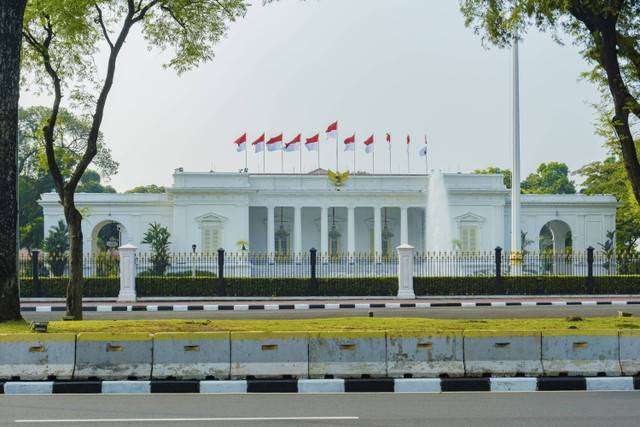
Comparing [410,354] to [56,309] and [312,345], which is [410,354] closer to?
[312,345]

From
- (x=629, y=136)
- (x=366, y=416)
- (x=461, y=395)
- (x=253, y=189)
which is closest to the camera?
(x=366, y=416)

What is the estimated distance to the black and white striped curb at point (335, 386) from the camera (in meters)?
9.22

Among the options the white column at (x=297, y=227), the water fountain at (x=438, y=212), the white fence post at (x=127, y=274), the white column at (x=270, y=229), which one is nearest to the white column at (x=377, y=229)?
the water fountain at (x=438, y=212)

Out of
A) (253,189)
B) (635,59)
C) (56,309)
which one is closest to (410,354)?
(635,59)

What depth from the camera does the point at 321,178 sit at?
1988 inches

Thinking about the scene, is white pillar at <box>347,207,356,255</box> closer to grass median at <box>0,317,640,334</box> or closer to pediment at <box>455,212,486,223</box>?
pediment at <box>455,212,486,223</box>

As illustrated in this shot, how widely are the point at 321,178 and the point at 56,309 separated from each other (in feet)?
95.9

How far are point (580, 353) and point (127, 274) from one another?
63.3 ft

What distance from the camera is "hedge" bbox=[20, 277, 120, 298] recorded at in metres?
26.9

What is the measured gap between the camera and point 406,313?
20.5 meters

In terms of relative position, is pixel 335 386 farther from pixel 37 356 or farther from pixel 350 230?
pixel 350 230

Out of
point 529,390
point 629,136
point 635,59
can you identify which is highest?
point 635,59

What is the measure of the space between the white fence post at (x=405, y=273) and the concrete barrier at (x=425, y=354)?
16.9 metres

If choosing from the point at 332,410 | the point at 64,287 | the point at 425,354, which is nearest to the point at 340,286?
the point at 64,287
